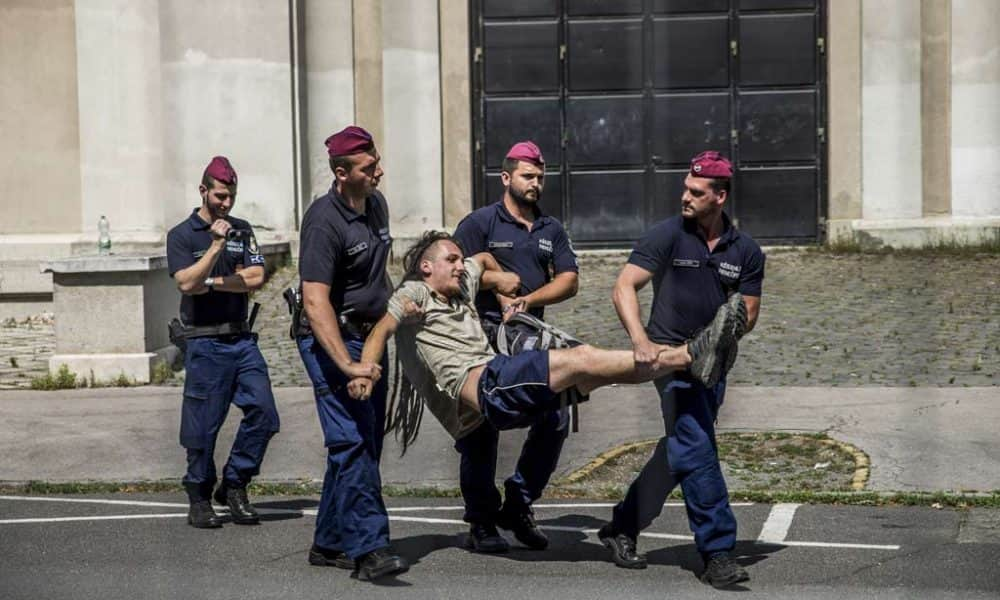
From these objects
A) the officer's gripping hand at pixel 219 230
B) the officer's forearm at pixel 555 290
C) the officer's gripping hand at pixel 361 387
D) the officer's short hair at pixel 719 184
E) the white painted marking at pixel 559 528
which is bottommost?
the white painted marking at pixel 559 528

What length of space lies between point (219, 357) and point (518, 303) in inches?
69.9

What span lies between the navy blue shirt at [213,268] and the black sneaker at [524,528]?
1.98 metres

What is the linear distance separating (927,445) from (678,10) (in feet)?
36.7

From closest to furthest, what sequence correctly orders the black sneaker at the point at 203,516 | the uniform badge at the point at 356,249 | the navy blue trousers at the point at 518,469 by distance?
the uniform badge at the point at 356,249 < the navy blue trousers at the point at 518,469 < the black sneaker at the point at 203,516

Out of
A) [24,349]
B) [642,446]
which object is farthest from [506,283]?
[24,349]

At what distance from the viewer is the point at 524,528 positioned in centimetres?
826

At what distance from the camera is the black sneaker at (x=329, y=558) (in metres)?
7.85

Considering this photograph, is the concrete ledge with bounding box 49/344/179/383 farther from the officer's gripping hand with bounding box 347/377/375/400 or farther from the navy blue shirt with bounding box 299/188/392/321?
the officer's gripping hand with bounding box 347/377/375/400

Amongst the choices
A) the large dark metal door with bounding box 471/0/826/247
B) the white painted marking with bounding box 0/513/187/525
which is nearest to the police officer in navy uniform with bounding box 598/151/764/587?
the white painted marking with bounding box 0/513/187/525

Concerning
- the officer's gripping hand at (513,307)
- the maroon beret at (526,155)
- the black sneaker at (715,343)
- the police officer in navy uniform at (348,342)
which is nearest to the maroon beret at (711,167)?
the black sneaker at (715,343)

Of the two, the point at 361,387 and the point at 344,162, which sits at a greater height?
the point at 344,162

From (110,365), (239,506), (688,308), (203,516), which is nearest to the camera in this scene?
(688,308)

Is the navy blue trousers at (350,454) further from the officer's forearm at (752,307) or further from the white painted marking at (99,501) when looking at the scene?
the white painted marking at (99,501)

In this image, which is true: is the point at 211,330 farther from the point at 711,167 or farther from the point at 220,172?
the point at 711,167
